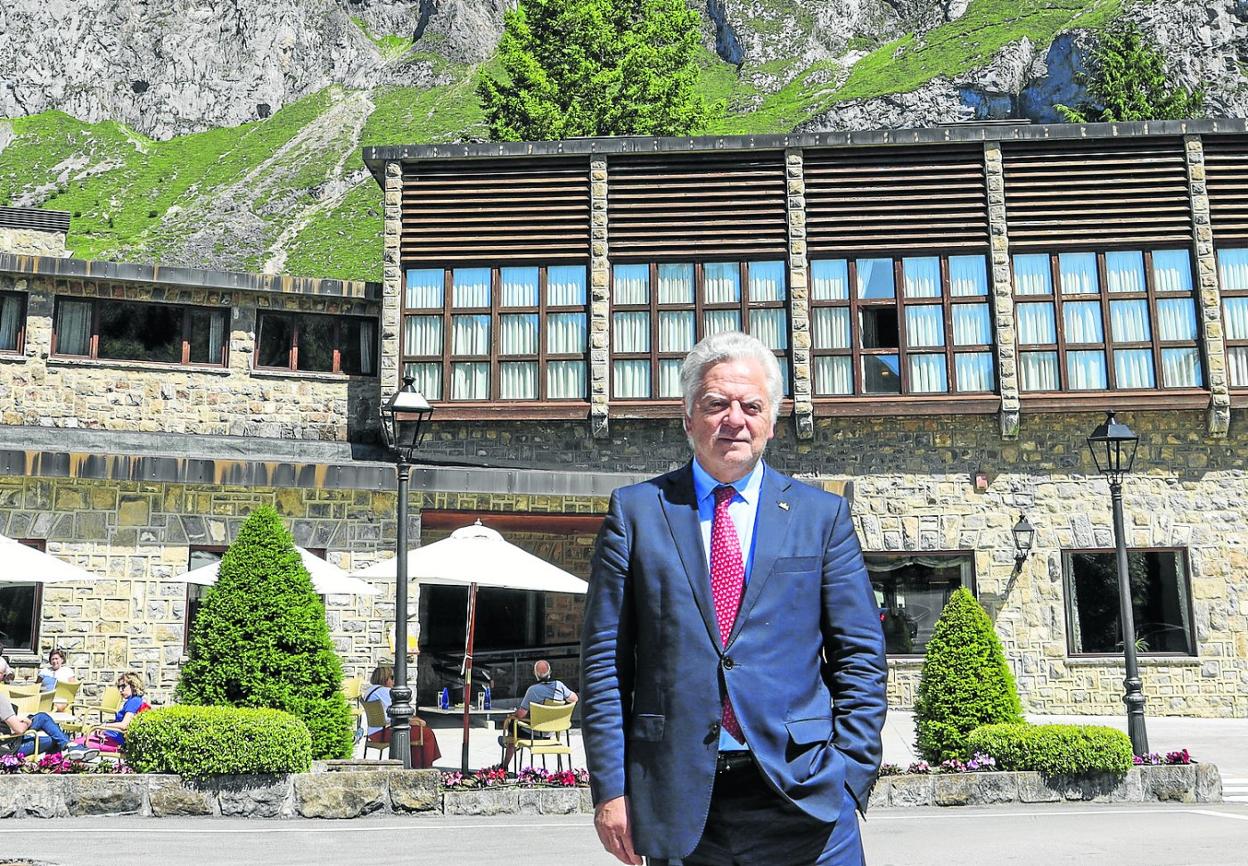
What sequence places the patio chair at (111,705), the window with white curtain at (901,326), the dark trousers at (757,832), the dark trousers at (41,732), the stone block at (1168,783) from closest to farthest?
1. the dark trousers at (757,832)
2. the stone block at (1168,783)
3. the dark trousers at (41,732)
4. the patio chair at (111,705)
5. the window with white curtain at (901,326)

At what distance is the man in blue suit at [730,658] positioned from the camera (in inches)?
123

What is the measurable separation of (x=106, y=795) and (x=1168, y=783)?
959 cm

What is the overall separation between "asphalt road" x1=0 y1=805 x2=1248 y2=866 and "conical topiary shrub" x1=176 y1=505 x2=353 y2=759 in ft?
4.67

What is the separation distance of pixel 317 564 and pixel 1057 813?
29.2 feet

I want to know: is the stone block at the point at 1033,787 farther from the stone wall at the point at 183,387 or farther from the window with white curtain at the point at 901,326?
the stone wall at the point at 183,387

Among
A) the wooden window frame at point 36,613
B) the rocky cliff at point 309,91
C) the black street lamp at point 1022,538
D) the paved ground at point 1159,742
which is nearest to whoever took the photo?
the paved ground at point 1159,742

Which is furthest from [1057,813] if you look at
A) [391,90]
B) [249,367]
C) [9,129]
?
[9,129]

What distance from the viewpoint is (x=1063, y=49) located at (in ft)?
251

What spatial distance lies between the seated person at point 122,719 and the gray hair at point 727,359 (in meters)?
9.80

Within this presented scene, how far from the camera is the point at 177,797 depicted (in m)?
10.4

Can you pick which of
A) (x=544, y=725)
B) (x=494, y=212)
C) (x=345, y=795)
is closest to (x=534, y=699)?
(x=544, y=725)

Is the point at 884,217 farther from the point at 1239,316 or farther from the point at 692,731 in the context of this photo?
the point at 692,731

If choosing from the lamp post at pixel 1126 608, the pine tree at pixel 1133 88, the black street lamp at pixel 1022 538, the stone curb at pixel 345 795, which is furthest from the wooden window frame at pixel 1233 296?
the pine tree at pixel 1133 88

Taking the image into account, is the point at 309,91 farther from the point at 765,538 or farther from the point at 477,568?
the point at 765,538
